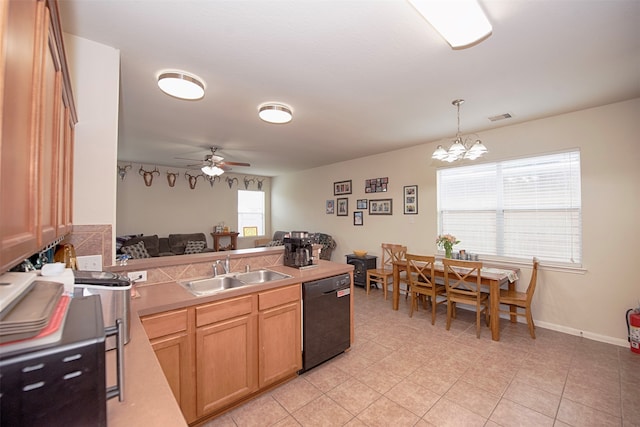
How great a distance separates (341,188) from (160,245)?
14.4 ft

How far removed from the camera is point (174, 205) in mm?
6766

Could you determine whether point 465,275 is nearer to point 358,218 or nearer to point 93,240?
point 358,218

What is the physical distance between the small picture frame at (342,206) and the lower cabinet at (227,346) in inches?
154

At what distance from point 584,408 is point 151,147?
6240 millimetres

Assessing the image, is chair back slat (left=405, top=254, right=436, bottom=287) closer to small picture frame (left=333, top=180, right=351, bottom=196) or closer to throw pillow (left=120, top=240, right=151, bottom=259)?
small picture frame (left=333, top=180, right=351, bottom=196)

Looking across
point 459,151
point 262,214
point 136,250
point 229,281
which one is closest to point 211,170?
point 136,250

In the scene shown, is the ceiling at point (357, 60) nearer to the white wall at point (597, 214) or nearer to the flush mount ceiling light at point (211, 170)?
the white wall at point (597, 214)

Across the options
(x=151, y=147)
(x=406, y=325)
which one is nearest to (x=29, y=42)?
(x=406, y=325)

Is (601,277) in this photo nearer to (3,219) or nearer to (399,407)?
(399,407)

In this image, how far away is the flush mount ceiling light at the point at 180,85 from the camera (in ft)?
7.28

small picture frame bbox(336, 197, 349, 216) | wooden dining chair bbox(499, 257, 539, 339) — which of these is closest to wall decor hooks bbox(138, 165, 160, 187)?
small picture frame bbox(336, 197, 349, 216)

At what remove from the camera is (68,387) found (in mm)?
582

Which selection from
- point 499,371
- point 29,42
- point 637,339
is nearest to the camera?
point 29,42

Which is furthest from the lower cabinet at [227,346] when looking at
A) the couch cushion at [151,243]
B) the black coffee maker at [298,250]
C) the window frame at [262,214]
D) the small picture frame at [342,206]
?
the window frame at [262,214]
